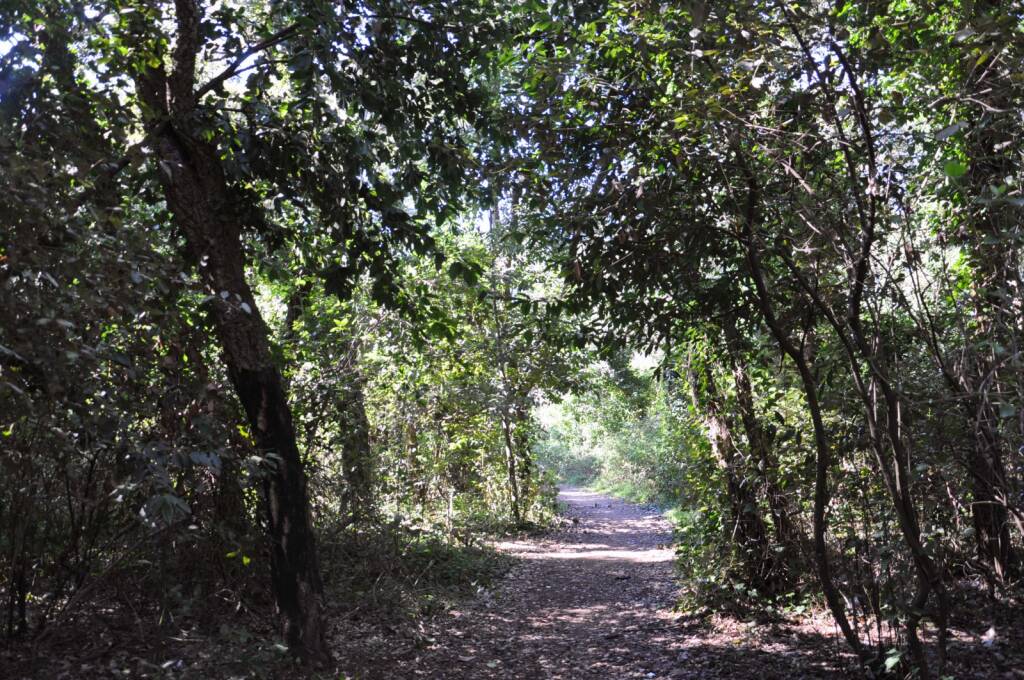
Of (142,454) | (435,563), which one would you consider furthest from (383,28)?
(435,563)

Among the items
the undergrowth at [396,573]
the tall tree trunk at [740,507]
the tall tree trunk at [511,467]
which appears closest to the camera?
the tall tree trunk at [740,507]

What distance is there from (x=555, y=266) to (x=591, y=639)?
Result: 163 inches

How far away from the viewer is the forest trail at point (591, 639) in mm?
6098

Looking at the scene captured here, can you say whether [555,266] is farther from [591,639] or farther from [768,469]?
[591,639]

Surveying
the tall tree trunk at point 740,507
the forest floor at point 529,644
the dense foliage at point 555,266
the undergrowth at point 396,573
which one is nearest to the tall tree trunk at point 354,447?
the dense foliage at point 555,266

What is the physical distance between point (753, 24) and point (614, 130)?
1.11m

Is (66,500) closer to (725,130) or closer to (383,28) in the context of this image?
(383,28)

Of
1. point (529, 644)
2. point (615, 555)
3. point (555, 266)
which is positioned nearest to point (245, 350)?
point (555, 266)

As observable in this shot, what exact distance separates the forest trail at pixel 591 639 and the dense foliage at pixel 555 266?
71cm

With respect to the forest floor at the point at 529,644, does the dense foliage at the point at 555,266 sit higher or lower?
higher

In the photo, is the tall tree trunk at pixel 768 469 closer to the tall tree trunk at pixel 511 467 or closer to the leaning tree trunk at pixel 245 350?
the leaning tree trunk at pixel 245 350

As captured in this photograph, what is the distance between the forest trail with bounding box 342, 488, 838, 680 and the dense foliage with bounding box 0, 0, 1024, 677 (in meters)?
0.71

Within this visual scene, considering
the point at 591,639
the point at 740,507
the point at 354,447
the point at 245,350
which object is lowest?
the point at 591,639

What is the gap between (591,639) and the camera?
7465 millimetres
